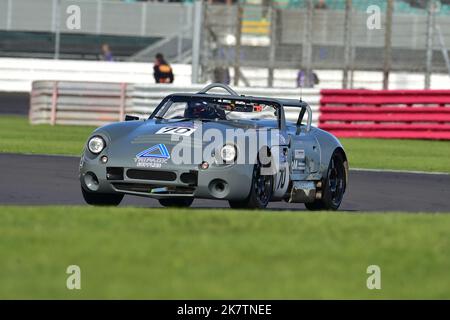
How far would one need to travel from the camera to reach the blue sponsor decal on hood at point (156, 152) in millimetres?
9906

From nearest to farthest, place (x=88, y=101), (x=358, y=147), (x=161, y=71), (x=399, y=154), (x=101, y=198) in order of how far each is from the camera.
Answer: (x=101, y=198) < (x=399, y=154) < (x=358, y=147) < (x=88, y=101) < (x=161, y=71)

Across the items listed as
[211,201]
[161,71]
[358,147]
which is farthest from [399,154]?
[161,71]

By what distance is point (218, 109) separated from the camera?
11039 millimetres

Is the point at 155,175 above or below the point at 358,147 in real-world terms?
above

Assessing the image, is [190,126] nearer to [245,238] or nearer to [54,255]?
[245,238]

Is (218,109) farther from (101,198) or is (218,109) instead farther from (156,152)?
(101,198)

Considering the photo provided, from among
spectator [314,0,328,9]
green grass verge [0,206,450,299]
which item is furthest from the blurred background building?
green grass verge [0,206,450,299]

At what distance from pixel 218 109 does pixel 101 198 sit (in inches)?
55.1

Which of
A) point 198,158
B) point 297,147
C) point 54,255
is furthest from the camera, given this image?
point 297,147

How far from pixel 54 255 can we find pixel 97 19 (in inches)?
1043

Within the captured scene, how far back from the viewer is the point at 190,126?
10.3 meters

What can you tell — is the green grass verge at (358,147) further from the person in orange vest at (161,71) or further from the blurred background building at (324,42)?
the person in orange vest at (161,71)

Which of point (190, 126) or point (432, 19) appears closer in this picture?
point (190, 126)
